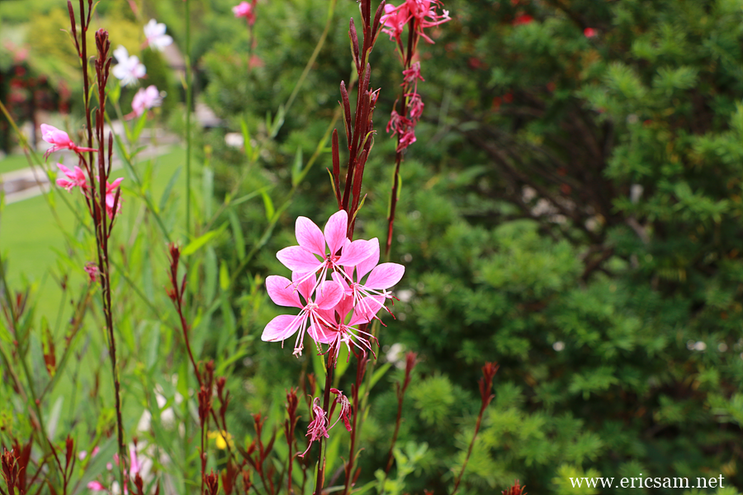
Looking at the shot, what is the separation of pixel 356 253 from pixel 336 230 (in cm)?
2

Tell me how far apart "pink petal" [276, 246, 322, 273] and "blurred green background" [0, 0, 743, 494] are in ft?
2.98

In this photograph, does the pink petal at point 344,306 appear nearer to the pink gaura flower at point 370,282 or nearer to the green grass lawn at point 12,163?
the pink gaura flower at point 370,282

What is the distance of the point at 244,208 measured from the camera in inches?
73.2

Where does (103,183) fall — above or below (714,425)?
above

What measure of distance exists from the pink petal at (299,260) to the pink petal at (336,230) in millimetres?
22

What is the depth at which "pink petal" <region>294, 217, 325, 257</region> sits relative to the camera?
1.36ft

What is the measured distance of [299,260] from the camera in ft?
1.36

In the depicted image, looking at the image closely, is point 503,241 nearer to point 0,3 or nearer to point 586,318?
point 586,318

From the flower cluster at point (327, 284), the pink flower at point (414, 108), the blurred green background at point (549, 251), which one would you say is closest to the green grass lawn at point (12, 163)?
the blurred green background at point (549, 251)

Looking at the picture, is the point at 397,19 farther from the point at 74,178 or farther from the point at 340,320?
the point at 74,178

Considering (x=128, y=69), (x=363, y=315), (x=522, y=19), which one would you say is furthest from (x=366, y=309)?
(x=522, y=19)

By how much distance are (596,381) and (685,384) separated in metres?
0.53

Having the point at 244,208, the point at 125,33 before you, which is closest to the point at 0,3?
the point at 125,33

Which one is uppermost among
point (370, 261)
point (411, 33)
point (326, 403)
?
point (411, 33)
